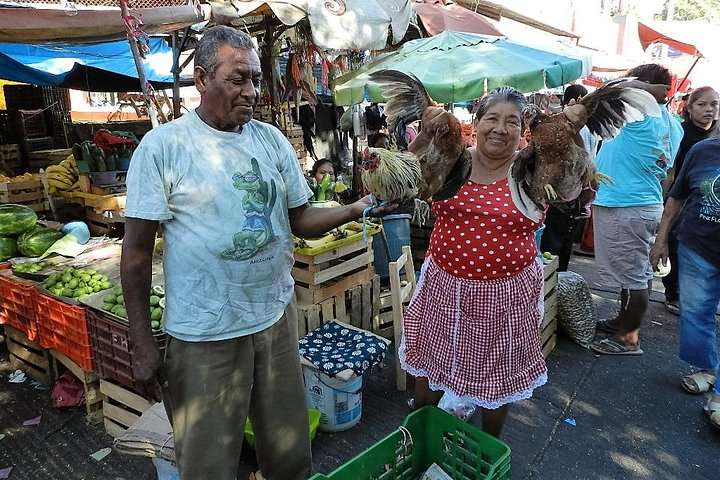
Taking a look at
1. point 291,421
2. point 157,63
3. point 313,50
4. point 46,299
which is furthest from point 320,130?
point 291,421

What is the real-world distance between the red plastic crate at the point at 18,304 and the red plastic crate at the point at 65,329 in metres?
0.11

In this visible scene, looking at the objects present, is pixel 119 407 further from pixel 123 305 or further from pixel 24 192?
pixel 24 192

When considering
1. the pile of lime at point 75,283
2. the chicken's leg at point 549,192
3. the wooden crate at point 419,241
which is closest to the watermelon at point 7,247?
the pile of lime at point 75,283

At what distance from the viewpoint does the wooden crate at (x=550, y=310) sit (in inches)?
165

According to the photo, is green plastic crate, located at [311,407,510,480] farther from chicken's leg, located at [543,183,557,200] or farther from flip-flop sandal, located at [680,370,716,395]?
flip-flop sandal, located at [680,370,716,395]

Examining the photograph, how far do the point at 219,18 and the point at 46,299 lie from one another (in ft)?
8.61

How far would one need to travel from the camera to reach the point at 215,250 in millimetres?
1830

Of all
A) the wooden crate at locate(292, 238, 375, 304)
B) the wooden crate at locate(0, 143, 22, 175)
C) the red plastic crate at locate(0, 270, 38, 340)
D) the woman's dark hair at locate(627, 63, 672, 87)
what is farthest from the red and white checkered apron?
the wooden crate at locate(0, 143, 22, 175)

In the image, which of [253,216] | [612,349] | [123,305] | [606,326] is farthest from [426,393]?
[606,326]

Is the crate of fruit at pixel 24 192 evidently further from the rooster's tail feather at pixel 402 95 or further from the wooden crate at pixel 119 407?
the rooster's tail feather at pixel 402 95

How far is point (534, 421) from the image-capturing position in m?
3.53

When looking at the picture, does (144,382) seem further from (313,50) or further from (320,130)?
(320,130)

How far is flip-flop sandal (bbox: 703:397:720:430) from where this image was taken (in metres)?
3.26

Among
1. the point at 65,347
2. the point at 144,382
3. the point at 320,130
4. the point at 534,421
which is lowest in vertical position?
the point at 534,421
